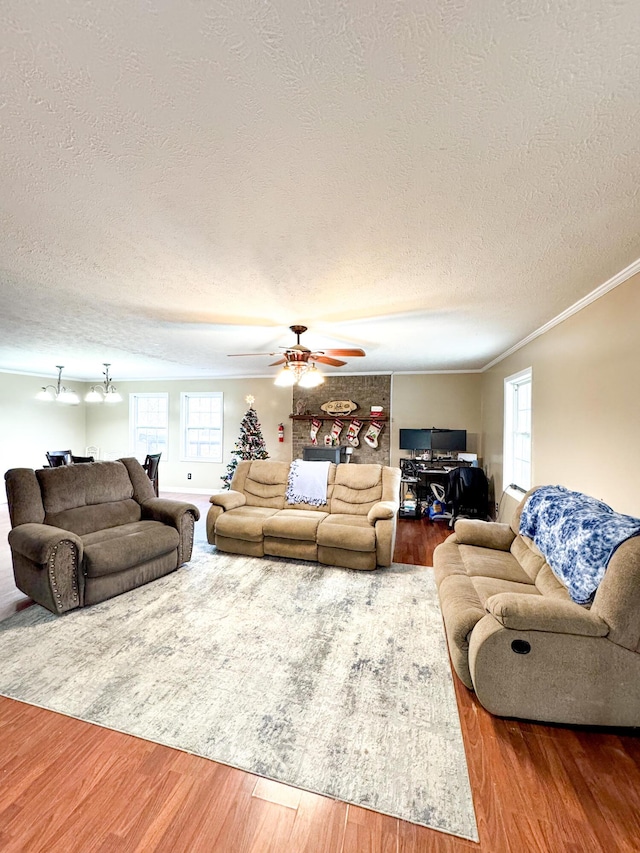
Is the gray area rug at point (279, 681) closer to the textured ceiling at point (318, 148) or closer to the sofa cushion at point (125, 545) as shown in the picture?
the sofa cushion at point (125, 545)

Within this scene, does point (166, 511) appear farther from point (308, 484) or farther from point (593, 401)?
point (593, 401)

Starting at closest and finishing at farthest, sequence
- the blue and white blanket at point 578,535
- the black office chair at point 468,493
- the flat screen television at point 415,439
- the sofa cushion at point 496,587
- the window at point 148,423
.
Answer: the blue and white blanket at point 578,535
the sofa cushion at point 496,587
the black office chair at point 468,493
the flat screen television at point 415,439
the window at point 148,423

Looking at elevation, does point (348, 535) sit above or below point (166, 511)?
below

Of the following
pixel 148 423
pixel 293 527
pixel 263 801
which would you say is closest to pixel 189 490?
pixel 148 423

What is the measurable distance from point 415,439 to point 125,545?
4947 millimetres

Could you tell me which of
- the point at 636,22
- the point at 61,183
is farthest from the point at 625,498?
the point at 61,183

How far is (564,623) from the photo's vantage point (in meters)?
1.71

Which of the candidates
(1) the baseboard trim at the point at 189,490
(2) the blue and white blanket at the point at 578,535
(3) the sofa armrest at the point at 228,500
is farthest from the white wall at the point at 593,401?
(1) the baseboard trim at the point at 189,490

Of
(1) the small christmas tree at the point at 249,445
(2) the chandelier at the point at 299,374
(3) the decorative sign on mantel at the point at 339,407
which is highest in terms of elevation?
(2) the chandelier at the point at 299,374

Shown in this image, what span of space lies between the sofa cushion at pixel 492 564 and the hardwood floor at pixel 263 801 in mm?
884

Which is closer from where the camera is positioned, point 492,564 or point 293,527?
point 492,564

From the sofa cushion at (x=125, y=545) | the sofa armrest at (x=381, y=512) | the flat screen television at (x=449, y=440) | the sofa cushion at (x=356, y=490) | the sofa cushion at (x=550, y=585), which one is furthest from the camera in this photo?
the flat screen television at (x=449, y=440)

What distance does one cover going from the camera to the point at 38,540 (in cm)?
274

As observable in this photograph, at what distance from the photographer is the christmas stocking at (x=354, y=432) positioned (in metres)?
7.04
